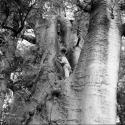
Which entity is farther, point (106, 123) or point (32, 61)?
point (32, 61)

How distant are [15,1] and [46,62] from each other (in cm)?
126

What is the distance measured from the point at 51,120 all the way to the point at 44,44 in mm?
2610

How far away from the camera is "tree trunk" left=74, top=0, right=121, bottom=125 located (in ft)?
7.43

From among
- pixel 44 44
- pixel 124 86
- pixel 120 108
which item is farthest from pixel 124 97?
pixel 44 44

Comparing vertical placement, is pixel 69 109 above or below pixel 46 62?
below

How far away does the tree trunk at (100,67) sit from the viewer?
2.27m

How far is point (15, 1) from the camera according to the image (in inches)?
145

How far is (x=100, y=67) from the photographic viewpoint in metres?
2.54

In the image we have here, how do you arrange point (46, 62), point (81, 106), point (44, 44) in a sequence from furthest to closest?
1. point (44, 44)
2. point (46, 62)
3. point (81, 106)

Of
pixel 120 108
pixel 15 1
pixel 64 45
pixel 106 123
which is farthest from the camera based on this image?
pixel 120 108

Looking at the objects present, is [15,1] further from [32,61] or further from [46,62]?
[32,61]

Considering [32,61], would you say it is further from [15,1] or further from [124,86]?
[124,86]

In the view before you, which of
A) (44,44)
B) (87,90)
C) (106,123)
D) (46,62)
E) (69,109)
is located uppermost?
(44,44)

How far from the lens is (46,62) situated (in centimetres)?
432
